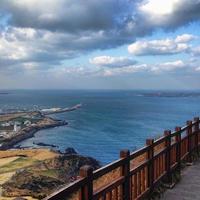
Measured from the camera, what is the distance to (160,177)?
8219 mm

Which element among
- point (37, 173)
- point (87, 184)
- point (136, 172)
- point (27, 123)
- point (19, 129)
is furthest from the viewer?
point (27, 123)

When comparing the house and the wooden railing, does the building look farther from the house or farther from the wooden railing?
the wooden railing

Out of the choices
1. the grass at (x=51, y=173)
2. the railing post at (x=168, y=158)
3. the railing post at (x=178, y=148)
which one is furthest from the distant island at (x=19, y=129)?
the railing post at (x=168, y=158)

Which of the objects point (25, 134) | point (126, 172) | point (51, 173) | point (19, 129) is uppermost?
point (126, 172)

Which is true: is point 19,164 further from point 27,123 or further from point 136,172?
point 27,123

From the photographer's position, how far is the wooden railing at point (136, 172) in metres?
4.90

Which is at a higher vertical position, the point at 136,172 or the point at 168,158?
the point at 136,172

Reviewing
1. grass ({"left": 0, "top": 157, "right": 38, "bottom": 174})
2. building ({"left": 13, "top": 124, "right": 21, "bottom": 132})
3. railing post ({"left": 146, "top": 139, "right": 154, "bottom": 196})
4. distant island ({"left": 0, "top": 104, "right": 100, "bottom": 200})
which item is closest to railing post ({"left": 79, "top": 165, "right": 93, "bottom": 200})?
railing post ({"left": 146, "top": 139, "right": 154, "bottom": 196})

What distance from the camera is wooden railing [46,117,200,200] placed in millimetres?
4898

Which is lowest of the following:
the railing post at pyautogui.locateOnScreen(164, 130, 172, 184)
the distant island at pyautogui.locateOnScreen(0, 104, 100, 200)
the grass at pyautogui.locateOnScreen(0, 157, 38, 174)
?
the grass at pyautogui.locateOnScreen(0, 157, 38, 174)

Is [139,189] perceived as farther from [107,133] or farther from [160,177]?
[107,133]

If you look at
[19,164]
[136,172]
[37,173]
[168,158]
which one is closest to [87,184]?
[136,172]

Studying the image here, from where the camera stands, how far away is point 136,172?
677cm

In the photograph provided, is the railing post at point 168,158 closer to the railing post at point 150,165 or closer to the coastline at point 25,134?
the railing post at point 150,165
